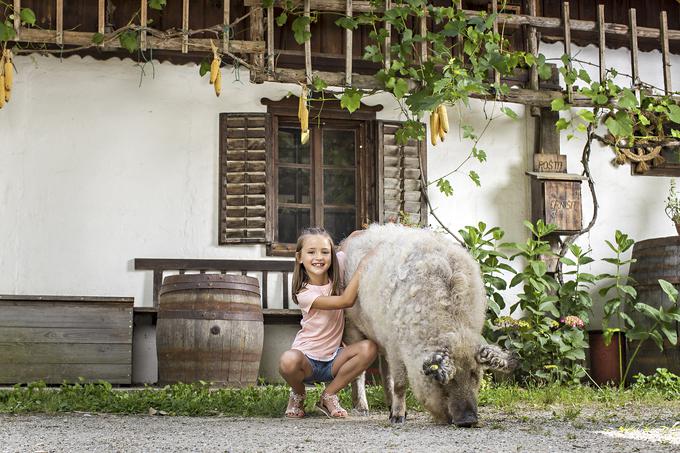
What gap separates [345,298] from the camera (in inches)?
226

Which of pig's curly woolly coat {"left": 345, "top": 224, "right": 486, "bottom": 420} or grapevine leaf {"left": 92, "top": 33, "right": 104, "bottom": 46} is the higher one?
grapevine leaf {"left": 92, "top": 33, "right": 104, "bottom": 46}

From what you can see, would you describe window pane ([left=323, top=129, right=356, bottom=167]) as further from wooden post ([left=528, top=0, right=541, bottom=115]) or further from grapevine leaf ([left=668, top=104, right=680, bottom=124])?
grapevine leaf ([left=668, top=104, right=680, bottom=124])

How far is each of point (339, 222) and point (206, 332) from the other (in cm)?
240

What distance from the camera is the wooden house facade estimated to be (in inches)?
370

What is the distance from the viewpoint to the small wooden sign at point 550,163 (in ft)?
34.1

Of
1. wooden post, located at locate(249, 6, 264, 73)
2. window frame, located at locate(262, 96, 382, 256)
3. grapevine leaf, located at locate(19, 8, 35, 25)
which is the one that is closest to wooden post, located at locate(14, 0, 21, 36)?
grapevine leaf, located at locate(19, 8, 35, 25)

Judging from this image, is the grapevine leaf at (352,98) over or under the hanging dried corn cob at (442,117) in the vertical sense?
over

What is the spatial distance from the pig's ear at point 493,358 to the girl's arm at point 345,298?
97 centimetres

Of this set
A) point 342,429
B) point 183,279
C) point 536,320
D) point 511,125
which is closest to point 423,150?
point 511,125

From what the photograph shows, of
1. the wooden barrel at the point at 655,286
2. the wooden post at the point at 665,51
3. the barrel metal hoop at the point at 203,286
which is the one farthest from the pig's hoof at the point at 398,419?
the wooden post at the point at 665,51

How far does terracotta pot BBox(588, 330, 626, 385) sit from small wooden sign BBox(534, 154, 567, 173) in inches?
70.3

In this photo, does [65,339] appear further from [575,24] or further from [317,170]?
[575,24]

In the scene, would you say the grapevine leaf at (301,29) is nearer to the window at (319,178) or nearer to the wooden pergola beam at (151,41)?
the wooden pergola beam at (151,41)

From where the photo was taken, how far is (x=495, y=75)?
382 inches
